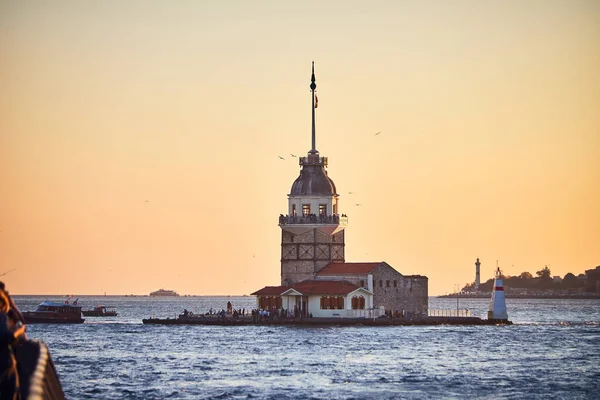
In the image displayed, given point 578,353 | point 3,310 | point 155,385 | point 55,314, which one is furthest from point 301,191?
point 3,310

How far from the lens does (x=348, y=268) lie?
A: 388 feet

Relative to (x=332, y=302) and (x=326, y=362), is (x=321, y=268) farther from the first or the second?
(x=326, y=362)

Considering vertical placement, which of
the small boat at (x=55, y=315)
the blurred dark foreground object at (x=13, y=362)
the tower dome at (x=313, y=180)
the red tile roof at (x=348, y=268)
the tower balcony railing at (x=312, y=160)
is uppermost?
the tower balcony railing at (x=312, y=160)

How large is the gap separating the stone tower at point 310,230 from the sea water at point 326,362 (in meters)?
8.69

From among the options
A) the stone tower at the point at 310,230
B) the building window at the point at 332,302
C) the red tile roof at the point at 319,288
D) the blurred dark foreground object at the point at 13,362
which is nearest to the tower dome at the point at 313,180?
the stone tower at the point at 310,230

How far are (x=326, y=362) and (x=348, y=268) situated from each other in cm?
4331

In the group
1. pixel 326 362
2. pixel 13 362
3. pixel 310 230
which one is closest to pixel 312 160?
pixel 310 230

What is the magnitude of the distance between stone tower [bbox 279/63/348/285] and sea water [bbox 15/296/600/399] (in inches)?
342

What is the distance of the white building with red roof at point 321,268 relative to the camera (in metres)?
115

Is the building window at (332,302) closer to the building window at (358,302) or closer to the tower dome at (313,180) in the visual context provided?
the building window at (358,302)

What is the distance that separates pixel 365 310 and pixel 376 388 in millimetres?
56385

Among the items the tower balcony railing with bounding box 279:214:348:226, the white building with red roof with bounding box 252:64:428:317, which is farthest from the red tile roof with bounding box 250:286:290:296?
the tower balcony railing with bounding box 279:214:348:226

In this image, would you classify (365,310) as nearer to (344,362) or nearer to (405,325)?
(405,325)

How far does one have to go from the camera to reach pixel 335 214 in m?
121
